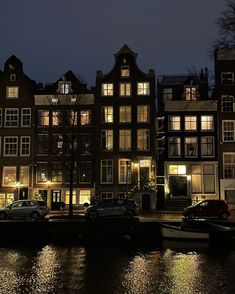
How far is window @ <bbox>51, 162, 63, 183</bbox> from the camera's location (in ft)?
185

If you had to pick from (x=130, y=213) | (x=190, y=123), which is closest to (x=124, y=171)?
(x=190, y=123)

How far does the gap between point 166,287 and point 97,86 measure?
40622mm

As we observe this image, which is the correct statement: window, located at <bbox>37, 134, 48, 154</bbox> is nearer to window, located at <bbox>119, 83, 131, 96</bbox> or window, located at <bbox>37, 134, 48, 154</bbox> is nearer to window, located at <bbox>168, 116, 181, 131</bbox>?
window, located at <bbox>119, 83, 131, 96</bbox>

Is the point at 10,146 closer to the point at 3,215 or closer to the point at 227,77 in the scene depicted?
→ the point at 3,215

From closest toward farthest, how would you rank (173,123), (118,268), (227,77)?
(118,268) < (173,123) < (227,77)

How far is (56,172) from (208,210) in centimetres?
2344

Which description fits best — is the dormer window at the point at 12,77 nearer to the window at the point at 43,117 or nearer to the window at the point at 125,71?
the window at the point at 43,117

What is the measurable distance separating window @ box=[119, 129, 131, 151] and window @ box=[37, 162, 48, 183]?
9464 millimetres

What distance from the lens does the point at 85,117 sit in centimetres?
5738

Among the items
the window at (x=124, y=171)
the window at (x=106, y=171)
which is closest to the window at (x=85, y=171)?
the window at (x=106, y=171)

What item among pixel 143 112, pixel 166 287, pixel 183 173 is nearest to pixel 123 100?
pixel 143 112

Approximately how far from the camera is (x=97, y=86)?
188 ft

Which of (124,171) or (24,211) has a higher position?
(124,171)

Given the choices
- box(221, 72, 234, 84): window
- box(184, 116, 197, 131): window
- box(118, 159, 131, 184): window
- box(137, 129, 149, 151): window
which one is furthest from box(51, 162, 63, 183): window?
box(221, 72, 234, 84): window
